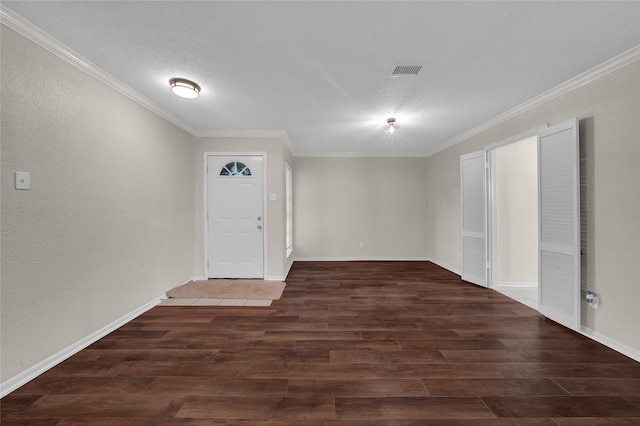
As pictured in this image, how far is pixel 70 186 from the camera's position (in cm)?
224

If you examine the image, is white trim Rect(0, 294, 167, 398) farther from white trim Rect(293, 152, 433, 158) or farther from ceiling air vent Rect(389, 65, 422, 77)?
white trim Rect(293, 152, 433, 158)

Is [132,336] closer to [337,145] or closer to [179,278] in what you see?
[179,278]

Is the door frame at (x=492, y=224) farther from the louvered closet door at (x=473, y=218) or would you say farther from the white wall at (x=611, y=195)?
the white wall at (x=611, y=195)

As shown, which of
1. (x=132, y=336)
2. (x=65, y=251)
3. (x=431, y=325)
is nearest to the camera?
(x=65, y=251)

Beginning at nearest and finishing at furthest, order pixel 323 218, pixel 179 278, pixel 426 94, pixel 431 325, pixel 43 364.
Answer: pixel 43 364 < pixel 431 325 < pixel 426 94 < pixel 179 278 < pixel 323 218

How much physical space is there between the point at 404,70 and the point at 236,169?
3.16 meters

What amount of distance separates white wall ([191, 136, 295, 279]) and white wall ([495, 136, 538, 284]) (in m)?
3.56

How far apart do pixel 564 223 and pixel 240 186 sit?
445 centimetres

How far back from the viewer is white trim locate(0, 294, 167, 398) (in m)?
1.78

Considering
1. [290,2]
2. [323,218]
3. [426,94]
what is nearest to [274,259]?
[323,218]

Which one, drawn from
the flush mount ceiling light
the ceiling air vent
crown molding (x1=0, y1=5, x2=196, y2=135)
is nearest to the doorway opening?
the ceiling air vent

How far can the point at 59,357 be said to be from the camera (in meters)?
2.11

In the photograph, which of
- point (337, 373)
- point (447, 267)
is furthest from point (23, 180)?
point (447, 267)

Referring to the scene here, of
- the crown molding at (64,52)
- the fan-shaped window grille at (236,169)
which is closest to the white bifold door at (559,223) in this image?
the fan-shaped window grille at (236,169)
